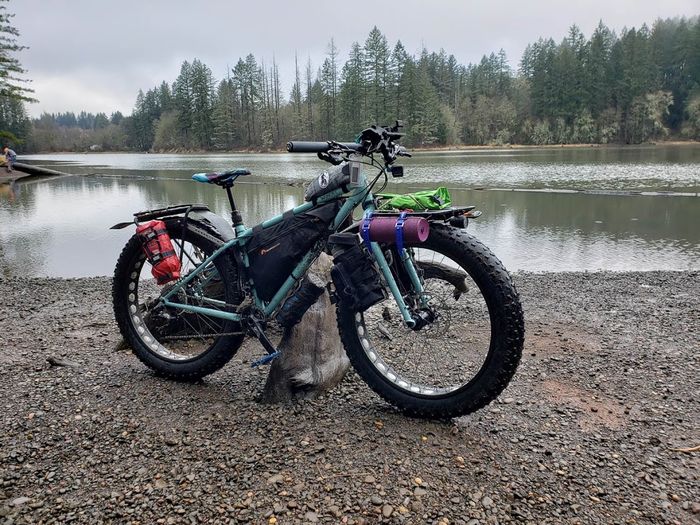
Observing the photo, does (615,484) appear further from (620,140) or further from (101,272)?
(620,140)

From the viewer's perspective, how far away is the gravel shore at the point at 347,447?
7.86 ft

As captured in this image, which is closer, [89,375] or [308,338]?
[308,338]

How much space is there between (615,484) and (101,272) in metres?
8.39

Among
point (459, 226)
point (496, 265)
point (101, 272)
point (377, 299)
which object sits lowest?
point (101, 272)

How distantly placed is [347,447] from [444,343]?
1.15 meters

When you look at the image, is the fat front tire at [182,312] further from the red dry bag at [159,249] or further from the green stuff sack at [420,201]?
the green stuff sack at [420,201]

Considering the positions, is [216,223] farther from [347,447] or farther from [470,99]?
[470,99]

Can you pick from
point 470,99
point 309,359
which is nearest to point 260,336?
point 309,359

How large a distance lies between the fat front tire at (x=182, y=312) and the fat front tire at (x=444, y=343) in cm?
93

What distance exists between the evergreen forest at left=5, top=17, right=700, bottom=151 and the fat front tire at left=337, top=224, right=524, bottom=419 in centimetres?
6668

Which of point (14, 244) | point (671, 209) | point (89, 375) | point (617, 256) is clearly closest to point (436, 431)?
point (89, 375)

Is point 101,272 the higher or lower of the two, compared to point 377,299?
lower

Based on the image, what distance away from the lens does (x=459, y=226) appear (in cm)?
305

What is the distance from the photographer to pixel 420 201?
10.1 ft
